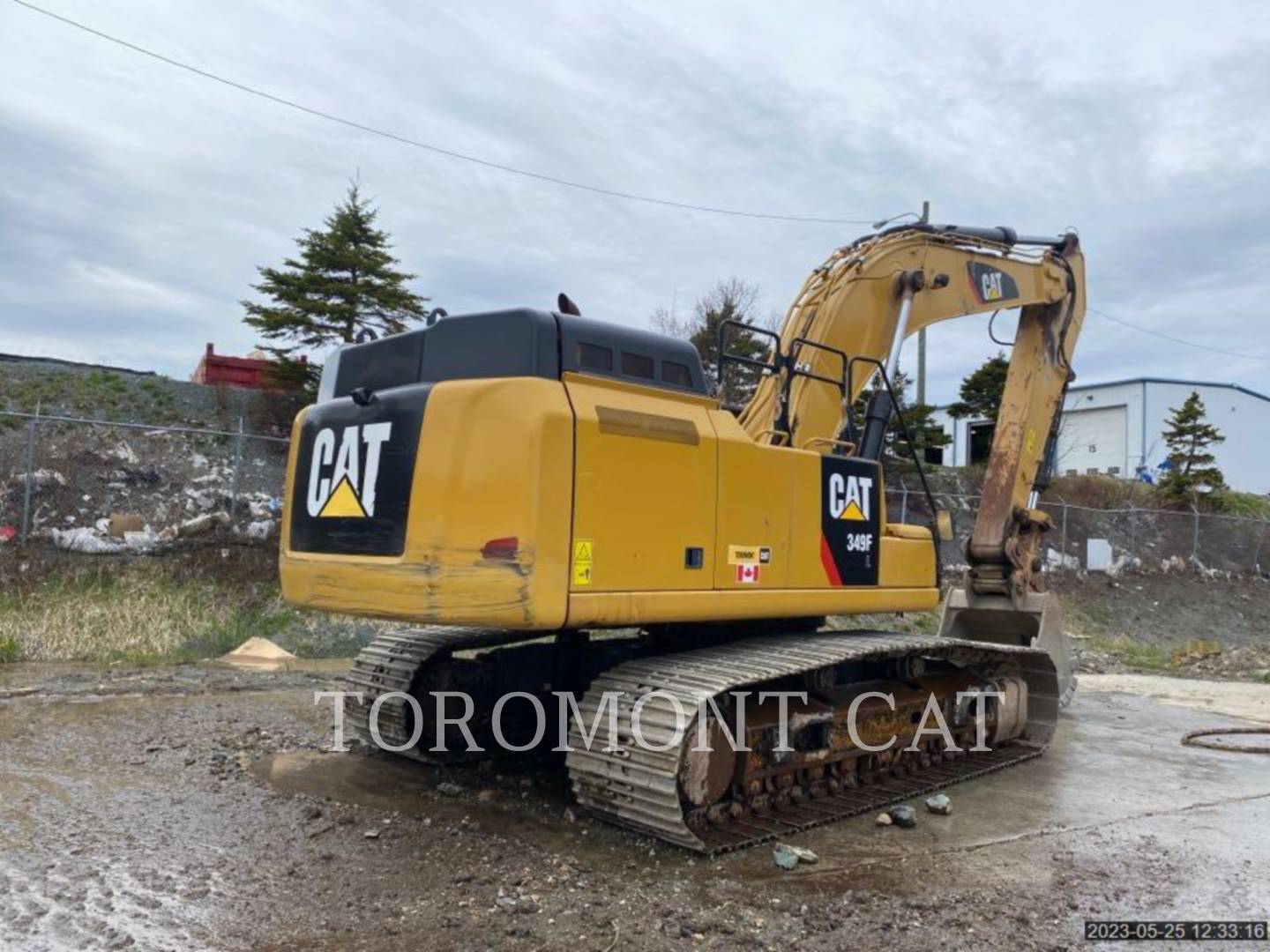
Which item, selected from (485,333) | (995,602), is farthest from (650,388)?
(995,602)

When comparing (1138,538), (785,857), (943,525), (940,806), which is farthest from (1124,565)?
(785,857)

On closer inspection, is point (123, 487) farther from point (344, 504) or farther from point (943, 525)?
point (943, 525)

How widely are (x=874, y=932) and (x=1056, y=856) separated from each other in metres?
1.50

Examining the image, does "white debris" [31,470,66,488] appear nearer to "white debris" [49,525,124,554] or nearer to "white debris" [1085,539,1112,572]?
"white debris" [49,525,124,554]

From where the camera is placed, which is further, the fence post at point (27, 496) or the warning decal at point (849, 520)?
the fence post at point (27, 496)

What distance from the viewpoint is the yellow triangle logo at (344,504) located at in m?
4.91

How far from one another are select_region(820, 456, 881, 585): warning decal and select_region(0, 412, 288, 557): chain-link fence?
29.8 ft

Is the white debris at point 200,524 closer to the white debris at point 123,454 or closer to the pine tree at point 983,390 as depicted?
the white debris at point 123,454

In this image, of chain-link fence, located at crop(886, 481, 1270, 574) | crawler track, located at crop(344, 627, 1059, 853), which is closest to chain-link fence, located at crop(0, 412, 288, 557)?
crawler track, located at crop(344, 627, 1059, 853)

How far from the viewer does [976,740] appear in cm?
704

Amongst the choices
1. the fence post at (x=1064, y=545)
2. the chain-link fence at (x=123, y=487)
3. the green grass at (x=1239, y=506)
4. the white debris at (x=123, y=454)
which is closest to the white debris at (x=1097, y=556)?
the fence post at (x=1064, y=545)

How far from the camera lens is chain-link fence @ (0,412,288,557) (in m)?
12.1

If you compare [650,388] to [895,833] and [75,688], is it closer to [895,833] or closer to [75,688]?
[895,833]

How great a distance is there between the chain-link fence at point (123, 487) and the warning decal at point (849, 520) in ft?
29.8
